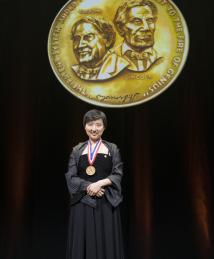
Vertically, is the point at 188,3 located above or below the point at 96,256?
above

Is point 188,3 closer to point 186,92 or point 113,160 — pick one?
point 186,92

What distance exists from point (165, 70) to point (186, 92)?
0.92ft

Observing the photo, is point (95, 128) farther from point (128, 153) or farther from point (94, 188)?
point (128, 153)

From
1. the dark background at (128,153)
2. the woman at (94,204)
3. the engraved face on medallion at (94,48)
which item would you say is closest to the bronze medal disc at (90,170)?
the woman at (94,204)

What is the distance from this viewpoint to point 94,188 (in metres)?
2.21

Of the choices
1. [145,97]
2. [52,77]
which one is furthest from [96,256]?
[52,77]

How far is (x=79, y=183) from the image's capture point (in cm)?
225

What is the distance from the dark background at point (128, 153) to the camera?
3.02 metres

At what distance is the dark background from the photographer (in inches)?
119

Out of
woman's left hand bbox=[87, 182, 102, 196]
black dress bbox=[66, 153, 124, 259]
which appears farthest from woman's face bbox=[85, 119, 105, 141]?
woman's left hand bbox=[87, 182, 102, 196]

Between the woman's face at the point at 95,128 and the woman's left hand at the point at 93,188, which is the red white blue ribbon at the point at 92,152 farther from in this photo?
the woman's left hand at the point at 93,188

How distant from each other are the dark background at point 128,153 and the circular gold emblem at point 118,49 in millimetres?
93

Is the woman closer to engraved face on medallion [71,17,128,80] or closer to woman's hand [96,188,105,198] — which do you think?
woman's hand [96,188,105,198]

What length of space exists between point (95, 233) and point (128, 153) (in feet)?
3.34
